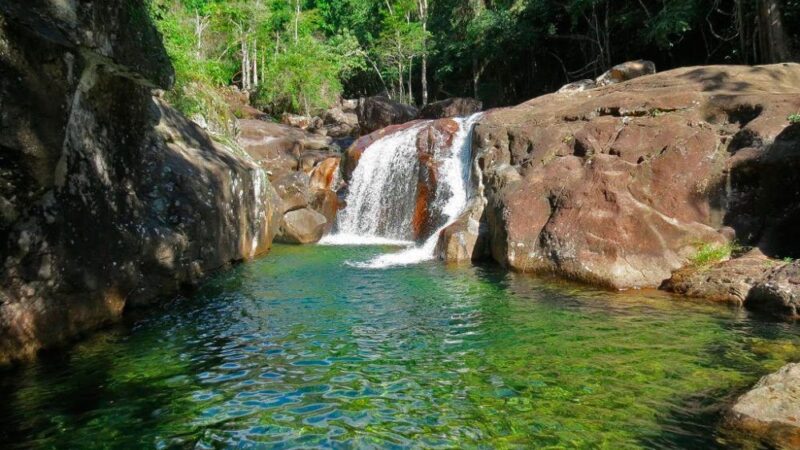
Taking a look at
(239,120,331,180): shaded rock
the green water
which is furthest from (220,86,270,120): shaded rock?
the green water

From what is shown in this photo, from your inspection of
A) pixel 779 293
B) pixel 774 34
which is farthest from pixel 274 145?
pixel 779 293

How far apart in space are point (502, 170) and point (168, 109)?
672 cm

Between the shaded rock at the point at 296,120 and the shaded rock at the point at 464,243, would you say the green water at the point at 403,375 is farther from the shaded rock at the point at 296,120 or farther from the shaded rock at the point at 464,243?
the shaded rock at the point at 296,120

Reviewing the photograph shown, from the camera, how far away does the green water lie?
13.6 ft

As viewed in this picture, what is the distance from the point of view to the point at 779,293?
714cm

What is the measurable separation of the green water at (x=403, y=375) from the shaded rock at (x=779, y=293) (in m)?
0.39

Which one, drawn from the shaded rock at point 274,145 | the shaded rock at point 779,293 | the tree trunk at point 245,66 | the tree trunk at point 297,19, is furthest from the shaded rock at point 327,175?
the tree trunk at point 297,19

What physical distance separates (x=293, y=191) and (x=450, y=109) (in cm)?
1349

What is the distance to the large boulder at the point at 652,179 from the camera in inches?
350

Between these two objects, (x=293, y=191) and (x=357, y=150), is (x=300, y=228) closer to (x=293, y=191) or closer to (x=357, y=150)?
(x=293, y=191)

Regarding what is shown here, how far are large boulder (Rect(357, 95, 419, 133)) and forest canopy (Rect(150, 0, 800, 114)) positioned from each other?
5.40 meters

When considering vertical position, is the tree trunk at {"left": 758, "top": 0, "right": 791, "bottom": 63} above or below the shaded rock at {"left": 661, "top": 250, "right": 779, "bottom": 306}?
above

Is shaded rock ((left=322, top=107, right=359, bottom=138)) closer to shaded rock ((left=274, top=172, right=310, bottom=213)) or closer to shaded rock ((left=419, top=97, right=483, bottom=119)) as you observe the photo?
shaded rock ((left=419, top=97, right=483, bottom=119))

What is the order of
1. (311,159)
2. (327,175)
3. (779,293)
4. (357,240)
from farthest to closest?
(311,159)
(327,175)
(357,240)
(779,293)
